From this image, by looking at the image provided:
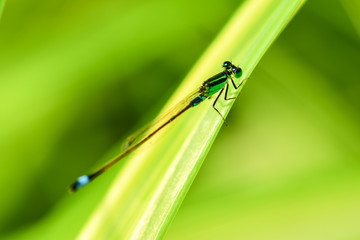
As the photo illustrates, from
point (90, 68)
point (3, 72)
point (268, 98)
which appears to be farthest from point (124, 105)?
point (268, 98)

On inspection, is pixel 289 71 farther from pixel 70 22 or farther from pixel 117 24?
pixel 70 22

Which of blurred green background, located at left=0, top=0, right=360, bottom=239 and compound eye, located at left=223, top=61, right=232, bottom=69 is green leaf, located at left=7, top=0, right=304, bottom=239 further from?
blurred green background, located at left=0, top=0, right=360, bottom=239

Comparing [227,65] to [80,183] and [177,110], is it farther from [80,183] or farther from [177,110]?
[80,183]

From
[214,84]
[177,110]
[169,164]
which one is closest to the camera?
[169,164]

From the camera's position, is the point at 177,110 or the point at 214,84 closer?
the point at 177,110

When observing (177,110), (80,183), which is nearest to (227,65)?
(177,110)

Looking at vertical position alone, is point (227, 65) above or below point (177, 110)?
above
